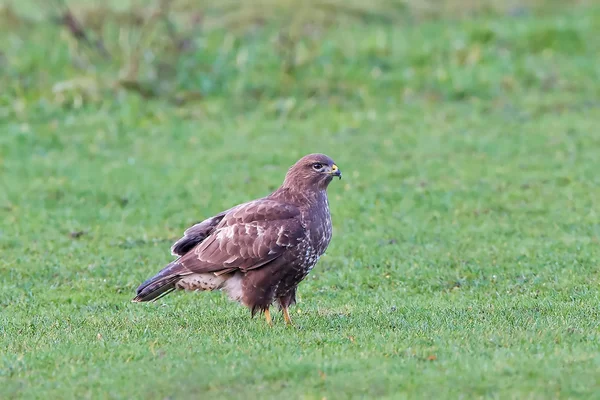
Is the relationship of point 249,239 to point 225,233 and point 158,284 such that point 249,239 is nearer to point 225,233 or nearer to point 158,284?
point 225,233

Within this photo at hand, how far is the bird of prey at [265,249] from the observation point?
9.21 meters

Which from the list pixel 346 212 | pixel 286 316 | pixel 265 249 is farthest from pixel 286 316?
pixel 346 212

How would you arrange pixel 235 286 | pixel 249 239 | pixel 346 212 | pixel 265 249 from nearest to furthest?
pixel 265 249, pixel 249 239, pixel 235 286, pixel 346 212

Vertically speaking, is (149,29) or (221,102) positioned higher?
(149,29)

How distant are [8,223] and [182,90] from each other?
7757 mm

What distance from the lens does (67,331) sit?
9086mm

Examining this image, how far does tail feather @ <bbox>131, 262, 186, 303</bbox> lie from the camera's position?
9.41m

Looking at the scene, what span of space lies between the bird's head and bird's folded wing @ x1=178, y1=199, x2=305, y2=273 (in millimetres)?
301

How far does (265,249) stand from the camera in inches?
363

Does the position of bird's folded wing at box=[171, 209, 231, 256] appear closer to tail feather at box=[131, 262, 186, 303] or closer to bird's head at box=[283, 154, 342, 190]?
tail feather at box=[131, 262, 186, 303]

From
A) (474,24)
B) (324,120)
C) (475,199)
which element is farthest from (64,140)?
(474,24)

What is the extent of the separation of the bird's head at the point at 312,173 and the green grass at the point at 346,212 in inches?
48.9

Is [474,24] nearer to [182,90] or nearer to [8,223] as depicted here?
[182,90]

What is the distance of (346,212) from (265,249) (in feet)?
16.3
